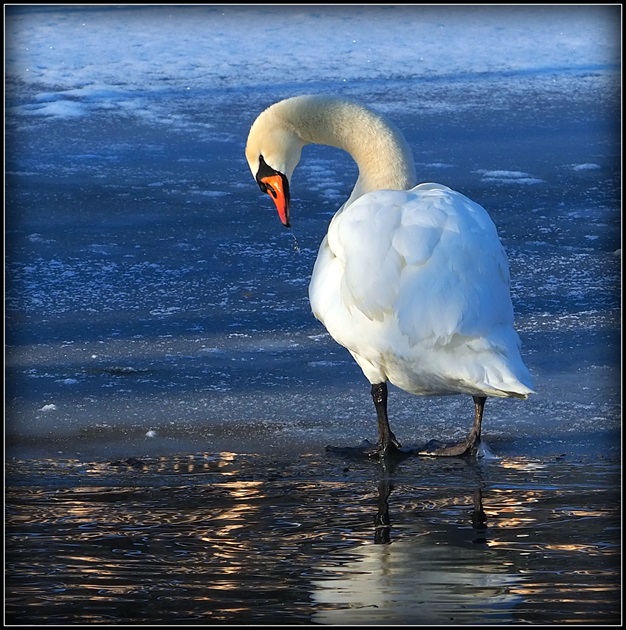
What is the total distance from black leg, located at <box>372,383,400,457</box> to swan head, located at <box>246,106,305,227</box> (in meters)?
0.83

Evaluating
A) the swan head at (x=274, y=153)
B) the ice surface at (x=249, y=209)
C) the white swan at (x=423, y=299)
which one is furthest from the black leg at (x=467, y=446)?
the swan head at (x=274, y=153)

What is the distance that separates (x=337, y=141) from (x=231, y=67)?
504cm

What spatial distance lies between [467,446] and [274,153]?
4.38 feet

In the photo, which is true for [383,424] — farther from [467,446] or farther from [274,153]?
[274,153]

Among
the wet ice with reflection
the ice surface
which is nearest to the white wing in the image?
the wet ice with reflection

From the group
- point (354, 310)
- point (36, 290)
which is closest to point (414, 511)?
point (354, 310)

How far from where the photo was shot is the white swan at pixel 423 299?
362 centimetres

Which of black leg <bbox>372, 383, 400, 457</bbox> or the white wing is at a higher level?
the white wing

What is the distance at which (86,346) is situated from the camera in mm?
4848

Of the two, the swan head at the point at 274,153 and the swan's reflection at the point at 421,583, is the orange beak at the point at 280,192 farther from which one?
the swan's reflection at the point at 421,583

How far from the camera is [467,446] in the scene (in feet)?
12.8

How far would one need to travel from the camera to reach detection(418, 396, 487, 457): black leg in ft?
12.8

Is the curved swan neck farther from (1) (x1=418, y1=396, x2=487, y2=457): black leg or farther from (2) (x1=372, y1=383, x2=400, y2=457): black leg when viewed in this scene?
(1) (x1=418, y1=396, x2=487, y2=457): black leg

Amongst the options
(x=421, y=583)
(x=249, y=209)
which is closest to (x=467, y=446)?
(x=421, y=583)
